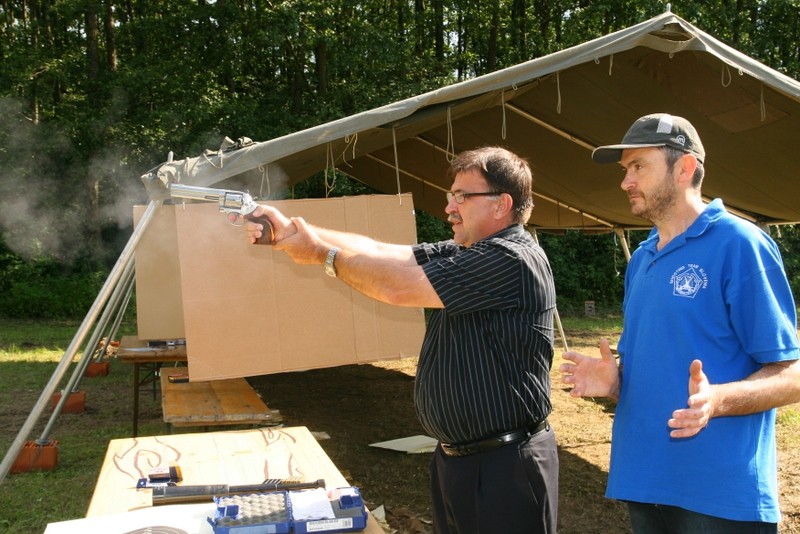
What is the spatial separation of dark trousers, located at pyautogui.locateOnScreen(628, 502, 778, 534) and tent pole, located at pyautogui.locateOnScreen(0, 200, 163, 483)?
336 centimetres

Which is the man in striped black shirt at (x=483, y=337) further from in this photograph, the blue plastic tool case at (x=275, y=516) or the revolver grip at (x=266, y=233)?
the blue plastic tool case at (x=275, y=516)

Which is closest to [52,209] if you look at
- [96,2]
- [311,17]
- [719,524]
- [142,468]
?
[96,2]

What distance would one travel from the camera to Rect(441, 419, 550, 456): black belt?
7.28 feet

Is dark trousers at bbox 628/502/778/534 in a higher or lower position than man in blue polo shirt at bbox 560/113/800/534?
lower

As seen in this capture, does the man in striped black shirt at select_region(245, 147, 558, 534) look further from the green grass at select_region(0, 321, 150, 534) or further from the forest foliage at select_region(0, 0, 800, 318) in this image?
the forest foliage at select_region(0, 0, 800, 318)

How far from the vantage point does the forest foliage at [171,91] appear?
50.0ft

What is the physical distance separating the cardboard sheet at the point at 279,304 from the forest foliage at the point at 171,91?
962 centimetres

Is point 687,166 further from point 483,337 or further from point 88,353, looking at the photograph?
point 88,353

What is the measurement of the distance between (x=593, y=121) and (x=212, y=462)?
4.71 metres

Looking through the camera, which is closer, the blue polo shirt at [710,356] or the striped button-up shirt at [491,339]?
the blue polo shirt at [710,356]

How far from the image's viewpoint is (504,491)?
219cm

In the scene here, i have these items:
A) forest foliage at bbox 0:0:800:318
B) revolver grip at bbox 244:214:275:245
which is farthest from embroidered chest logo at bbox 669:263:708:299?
forest foliage at bbox 0:0:800:318

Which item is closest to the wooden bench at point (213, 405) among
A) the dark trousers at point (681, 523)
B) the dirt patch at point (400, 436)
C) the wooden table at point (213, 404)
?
the wooden table at point (213, 404)

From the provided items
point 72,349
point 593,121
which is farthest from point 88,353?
point 593,121
